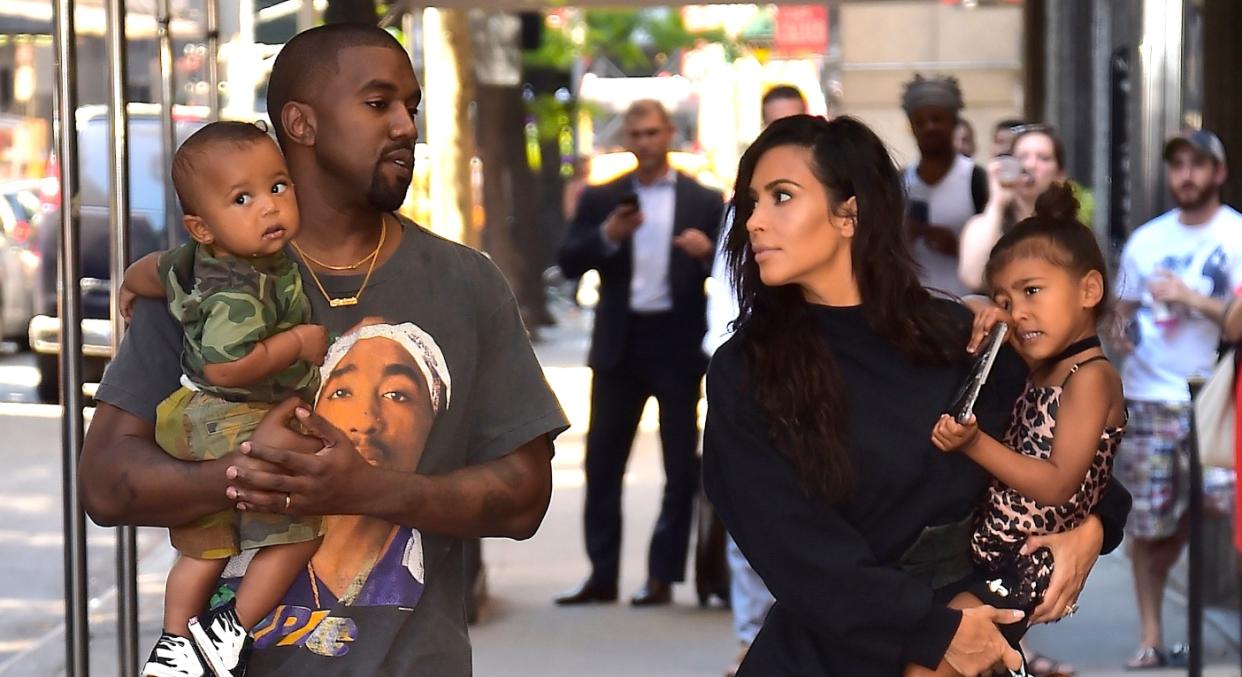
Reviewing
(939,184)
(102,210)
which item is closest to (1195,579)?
(939,184)

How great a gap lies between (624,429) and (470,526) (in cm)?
525

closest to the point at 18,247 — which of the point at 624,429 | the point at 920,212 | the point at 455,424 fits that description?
the point at 624,429

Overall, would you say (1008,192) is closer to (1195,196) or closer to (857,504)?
(1195,196)

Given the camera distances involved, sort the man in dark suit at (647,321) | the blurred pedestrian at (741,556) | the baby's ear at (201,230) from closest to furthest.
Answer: the baby's ear at (201,230)
the blurred pedestrian at (741,556)
the man in dark suit at (647,321)

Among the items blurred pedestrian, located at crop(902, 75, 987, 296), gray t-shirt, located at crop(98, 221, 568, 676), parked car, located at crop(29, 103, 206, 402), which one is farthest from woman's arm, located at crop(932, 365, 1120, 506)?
parked car, located at crop(29, 103, 206, 402)

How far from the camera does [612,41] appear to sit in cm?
3203

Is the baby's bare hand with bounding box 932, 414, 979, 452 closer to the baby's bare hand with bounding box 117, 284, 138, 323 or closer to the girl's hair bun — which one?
the girl's hair bun

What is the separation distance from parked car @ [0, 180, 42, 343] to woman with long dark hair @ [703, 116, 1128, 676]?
16.4 meters

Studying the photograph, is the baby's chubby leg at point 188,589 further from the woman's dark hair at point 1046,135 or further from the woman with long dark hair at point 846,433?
the woman's dark hair at point 1046,135

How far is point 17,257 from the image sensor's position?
1958 cm

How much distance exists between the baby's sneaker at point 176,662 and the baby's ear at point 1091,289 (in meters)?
1.59

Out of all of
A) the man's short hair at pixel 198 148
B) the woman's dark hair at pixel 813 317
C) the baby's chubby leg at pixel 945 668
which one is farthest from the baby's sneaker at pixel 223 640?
the baby's chubby leg at pixel 945 668

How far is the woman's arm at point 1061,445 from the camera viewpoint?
310 cm

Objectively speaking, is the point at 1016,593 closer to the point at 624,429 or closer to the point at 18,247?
the point at 624,429
